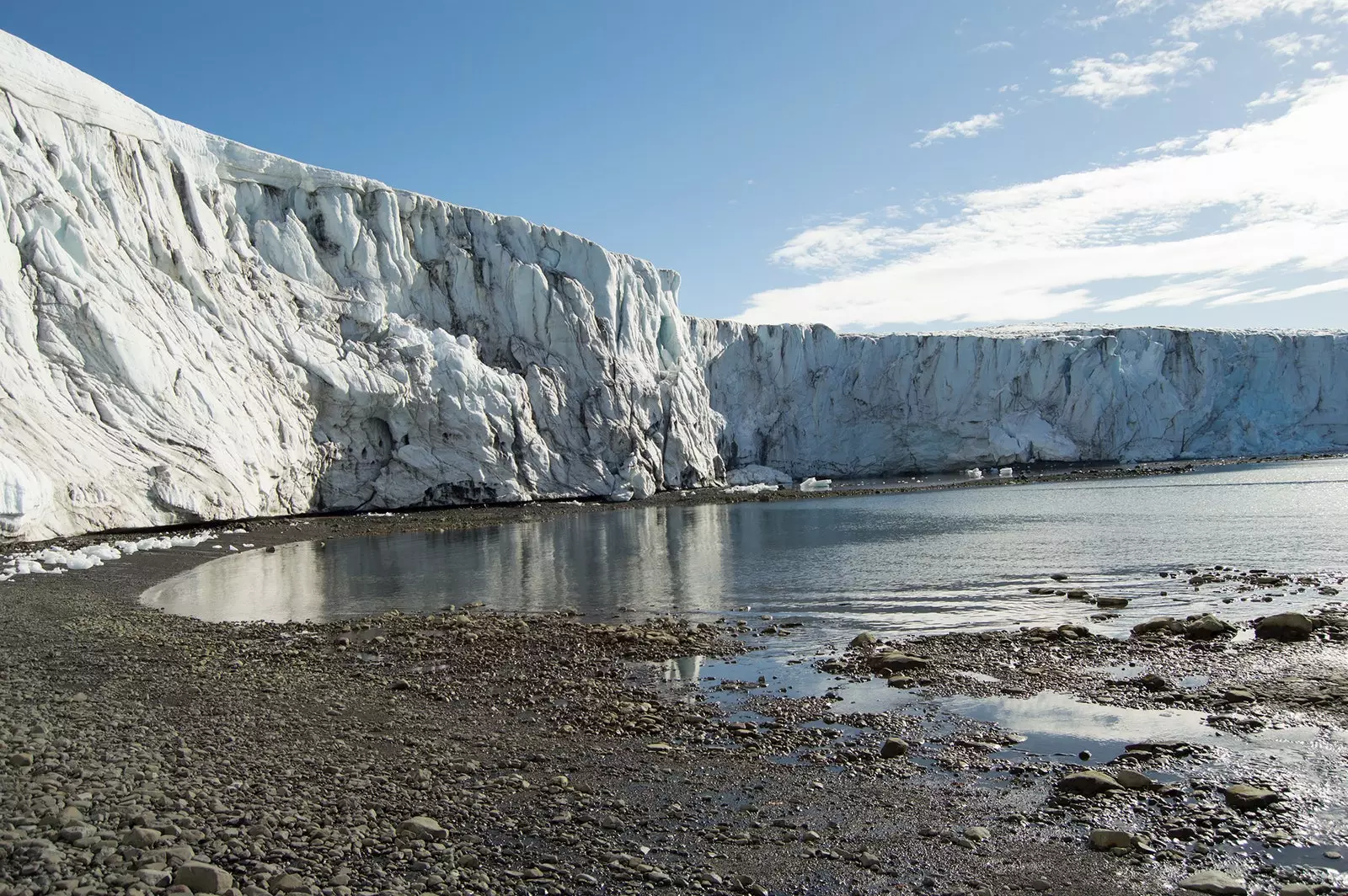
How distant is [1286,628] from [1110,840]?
268 inches

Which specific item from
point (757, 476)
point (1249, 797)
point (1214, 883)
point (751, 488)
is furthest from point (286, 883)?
point (757, 476)

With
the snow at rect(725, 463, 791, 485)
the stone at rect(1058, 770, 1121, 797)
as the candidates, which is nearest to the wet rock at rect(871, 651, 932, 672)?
the stone at rect(1058, 770, 1121, 797)

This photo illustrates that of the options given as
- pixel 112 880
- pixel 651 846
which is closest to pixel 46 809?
pixel 112 880

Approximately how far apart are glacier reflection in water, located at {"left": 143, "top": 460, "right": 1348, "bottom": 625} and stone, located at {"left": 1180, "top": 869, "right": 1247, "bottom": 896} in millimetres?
6896

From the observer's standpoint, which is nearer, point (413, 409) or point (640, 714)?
point (640, 714)

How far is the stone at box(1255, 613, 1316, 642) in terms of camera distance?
1006 cm

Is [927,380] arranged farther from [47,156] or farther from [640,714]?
[640,714]

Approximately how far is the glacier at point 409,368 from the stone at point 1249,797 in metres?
21.6

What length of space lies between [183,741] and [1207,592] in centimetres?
1383

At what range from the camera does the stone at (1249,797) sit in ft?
18.1

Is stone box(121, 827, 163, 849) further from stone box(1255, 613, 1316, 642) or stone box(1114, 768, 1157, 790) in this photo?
stone box(1255, 613, 1316, 642)

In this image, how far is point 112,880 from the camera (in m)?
3.98

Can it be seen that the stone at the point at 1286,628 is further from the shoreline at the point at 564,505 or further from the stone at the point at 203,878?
the shoreline at the point at 564,505

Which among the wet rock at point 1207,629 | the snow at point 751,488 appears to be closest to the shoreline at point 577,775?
the wet rock at point 1207,629
